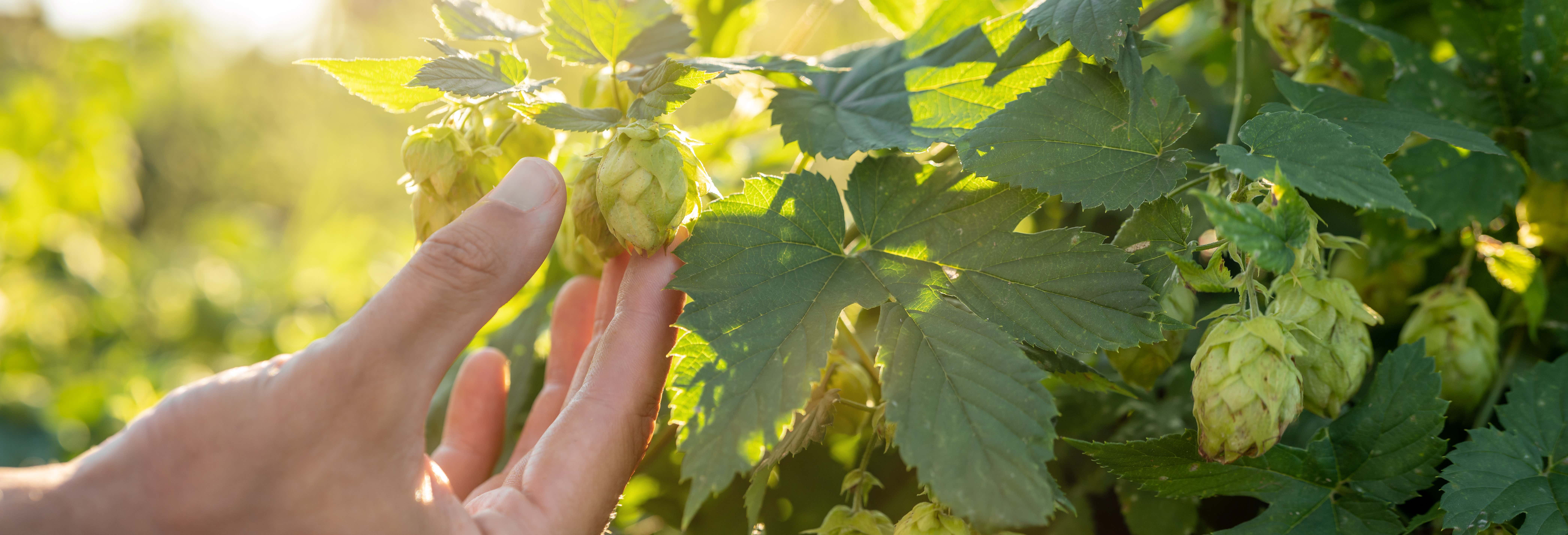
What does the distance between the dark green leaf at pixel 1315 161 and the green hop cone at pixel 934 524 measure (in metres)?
0.32

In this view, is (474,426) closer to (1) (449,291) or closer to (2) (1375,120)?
(1) (449,291)

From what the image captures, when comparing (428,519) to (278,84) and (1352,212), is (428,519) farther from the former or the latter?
(278,84)

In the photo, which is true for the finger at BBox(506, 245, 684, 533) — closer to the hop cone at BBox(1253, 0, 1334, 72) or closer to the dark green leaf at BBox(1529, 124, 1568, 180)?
the hop cone at BBox(1253, 0, 1334, 72)

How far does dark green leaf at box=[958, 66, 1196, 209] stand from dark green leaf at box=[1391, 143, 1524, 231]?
13.6 inches

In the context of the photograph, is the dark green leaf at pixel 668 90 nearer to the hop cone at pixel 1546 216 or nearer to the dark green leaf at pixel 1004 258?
the dark green leaf at pixel 1004 258

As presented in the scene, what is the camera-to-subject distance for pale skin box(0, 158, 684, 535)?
476 mm

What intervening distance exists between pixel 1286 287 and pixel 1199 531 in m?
0.33

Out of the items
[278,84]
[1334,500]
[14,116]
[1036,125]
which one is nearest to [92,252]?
[14,116]

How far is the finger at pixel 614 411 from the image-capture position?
0.61 metres

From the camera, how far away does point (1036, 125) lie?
586 mm

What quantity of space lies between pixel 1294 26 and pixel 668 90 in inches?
Answer: 23.4

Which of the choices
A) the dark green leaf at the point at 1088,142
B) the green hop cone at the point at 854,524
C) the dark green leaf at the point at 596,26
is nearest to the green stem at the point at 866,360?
the green hop cone at the point at 854,524

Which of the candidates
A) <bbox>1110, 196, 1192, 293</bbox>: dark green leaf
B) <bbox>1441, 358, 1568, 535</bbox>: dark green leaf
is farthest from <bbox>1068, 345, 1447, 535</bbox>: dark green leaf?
→ <bbox>1110, 196, 1192, 293</bbox>: dark green leaf

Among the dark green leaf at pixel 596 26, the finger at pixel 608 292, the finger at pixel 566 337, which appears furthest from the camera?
the finger at pixel 566 337
